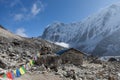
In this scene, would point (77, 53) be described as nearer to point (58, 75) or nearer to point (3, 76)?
point (58, 75)

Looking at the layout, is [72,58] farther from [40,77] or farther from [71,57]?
[40,77]

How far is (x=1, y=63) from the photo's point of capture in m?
25.3

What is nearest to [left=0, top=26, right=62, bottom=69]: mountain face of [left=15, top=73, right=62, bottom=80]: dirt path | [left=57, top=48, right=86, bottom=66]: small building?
[left=57, top=48, right=86, bottom=66]: small building

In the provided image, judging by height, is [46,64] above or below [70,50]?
below

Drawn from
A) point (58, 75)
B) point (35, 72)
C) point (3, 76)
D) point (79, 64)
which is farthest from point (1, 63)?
point (79, 64)

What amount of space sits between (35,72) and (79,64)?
16.2m

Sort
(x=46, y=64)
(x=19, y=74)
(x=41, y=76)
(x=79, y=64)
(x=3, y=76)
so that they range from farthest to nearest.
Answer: (x=79, y=64) → (x=46, y=64) → (x=41, y=76) → (x=19, y=74) → (x=3, y=76)

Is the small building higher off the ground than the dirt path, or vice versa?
the small building

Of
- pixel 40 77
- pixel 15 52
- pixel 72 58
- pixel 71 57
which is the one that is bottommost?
pixel 40 77

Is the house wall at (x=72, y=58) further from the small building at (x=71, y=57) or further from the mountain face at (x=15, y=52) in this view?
the mountain face at (x=15, y=52)

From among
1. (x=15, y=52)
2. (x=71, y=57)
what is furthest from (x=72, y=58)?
(x=15, y=52)

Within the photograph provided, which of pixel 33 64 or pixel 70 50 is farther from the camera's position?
pixel 70 50

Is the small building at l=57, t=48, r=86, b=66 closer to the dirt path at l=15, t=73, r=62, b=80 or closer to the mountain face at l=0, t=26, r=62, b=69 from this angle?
the mountain face at l=0, t=26, r=62, b=69

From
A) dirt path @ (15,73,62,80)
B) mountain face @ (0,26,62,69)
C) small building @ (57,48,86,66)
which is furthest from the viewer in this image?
small building @ (57,48,86,66)
